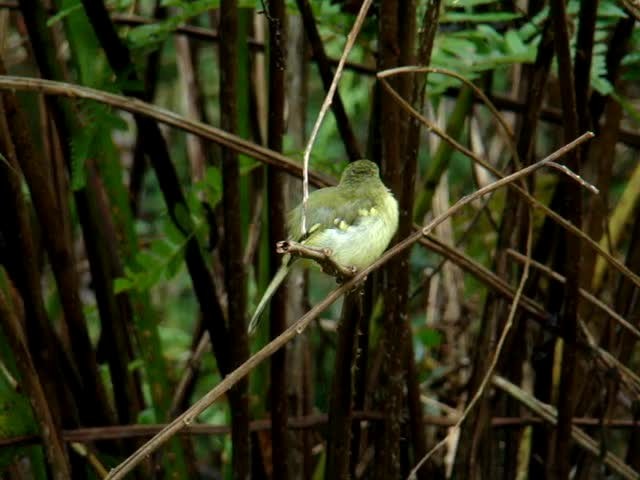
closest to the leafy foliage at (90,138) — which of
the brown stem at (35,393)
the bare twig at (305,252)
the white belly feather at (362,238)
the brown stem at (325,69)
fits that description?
the brown stem at (35,393)

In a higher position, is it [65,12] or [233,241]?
[65,12]

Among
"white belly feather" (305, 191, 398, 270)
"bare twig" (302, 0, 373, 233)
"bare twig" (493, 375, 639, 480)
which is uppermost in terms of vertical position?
"bare twig" (302, 0, 373, 233)

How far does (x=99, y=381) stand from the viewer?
7.77ft

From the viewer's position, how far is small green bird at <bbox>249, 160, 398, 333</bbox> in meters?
1.88

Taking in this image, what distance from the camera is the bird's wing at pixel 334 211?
193 centimetres

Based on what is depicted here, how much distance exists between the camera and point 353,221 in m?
1.93

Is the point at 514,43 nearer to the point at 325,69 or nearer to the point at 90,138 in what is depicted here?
the point at 325,69

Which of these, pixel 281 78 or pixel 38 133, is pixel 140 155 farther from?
pixel 281 78

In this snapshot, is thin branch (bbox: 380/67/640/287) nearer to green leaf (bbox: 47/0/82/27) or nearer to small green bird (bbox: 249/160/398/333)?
small green bird (bbox: 249/160/398/333)

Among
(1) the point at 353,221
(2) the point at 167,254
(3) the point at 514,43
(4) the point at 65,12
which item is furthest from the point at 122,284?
(3) the point at 514,43

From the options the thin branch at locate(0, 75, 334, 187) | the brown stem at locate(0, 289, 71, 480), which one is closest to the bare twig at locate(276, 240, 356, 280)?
the thin branch at locate(0, 75, 334, 187)

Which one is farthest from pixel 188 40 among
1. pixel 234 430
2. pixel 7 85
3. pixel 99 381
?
pixel 7 85

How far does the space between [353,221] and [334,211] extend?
0.16 ft

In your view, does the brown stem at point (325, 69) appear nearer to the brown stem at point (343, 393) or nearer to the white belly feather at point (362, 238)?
the white belly feather at point (362, 238)
